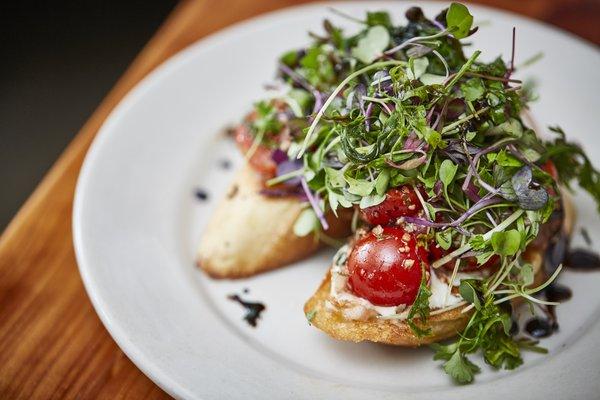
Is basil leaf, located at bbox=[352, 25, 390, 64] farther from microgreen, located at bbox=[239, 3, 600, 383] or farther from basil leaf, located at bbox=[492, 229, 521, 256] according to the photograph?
basil leaf, located at bbox=[492, 229, 521, 256]

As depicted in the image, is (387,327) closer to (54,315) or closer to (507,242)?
(507,242)

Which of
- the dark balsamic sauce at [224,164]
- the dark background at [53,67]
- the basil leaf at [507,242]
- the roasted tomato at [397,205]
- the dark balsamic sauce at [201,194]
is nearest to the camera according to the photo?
the basil leaf at [507,242]

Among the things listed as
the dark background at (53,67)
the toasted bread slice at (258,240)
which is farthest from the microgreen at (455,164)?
the dark background at (53,67)

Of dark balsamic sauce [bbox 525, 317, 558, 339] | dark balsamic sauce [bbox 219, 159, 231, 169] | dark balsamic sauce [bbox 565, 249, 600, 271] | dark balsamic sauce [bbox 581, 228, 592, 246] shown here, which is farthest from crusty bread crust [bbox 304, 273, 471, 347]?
dark balsamic sauce [bbox 219, 159, 231, 169]

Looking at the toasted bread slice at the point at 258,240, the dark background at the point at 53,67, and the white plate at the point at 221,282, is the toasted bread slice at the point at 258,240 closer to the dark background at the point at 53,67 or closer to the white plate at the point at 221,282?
the white plate at the point at 221,282

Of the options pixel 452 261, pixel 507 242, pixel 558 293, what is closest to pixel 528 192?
pixel 507 242
